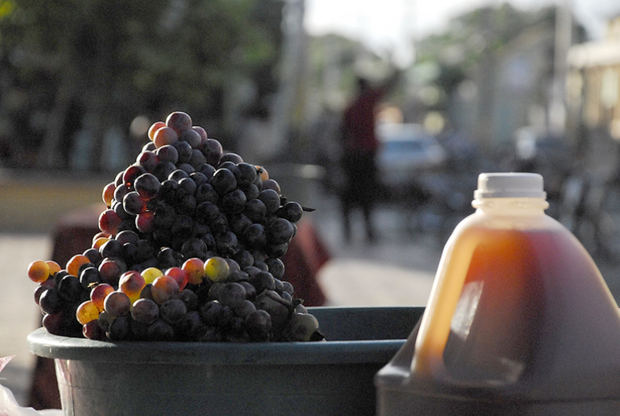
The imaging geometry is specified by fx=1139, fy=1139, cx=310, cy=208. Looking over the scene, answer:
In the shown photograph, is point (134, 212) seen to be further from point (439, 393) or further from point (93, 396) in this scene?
point (439, 393)

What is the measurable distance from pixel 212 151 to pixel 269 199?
0.11m

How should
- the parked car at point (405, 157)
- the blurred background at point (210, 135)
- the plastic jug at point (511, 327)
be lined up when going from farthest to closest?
the parked car at point (405, 157), the blurred background at point (210, 135), the plastic jug at point (511, 327)

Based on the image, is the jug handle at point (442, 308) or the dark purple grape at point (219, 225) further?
the dark purple grape at point (219, 225)

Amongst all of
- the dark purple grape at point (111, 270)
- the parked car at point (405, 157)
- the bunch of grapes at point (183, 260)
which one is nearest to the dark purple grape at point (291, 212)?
the bunch of grapes at point (183, 260)

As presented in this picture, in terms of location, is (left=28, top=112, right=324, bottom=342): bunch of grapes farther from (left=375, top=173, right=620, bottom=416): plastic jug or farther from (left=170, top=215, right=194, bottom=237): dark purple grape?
(left=375, top=173, right=620, bottom=416): plastic jug

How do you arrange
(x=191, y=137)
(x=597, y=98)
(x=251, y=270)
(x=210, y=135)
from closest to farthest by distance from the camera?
(x=251, y=270)
(x=191, y=137)
(x=210, y=135)
(x=597, y=98)

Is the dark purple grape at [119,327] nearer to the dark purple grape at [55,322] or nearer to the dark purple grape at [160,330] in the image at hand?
the dark purple grape at [160,330]

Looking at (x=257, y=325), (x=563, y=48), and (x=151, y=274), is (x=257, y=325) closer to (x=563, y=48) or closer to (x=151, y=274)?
(x=151, y=274)

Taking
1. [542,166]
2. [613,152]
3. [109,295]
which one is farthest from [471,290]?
A: [613,152]

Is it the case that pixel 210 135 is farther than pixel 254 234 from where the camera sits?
Yes

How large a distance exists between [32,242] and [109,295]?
1340 centimetres

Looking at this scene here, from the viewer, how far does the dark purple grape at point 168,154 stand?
4.66 ft

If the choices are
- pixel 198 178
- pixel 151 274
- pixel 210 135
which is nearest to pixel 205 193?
pixel 198 178

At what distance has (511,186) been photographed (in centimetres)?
111
